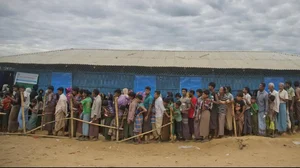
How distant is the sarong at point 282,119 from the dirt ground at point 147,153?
1066 millimetres

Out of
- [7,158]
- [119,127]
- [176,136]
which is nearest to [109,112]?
[119,127]

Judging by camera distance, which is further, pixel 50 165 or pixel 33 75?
pixel 33 75

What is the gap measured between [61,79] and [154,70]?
479 centimetres

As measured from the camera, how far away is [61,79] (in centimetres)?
1288

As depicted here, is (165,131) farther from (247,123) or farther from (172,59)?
(172,59)

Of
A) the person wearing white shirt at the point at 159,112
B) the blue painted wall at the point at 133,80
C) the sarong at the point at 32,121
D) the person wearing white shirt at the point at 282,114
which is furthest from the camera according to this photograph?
the blue painted wall at the point at 133,80

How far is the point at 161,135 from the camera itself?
7137mm

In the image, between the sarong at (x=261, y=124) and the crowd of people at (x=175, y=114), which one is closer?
the crowd of people at (x=175, y=114)

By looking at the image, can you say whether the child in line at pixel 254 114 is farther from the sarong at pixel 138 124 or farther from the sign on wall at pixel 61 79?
A: the sign on wall at pixel 61 79

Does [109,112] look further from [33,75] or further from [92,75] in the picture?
[33,75]

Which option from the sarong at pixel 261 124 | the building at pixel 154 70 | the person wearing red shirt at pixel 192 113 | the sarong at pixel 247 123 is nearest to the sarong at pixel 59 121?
the person wearing red shirt at pixel 192 113

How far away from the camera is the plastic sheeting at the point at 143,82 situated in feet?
40.1

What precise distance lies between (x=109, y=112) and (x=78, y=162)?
2.49 meters

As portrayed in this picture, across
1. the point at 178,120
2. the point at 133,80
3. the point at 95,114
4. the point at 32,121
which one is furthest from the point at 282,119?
the point at 32,121
